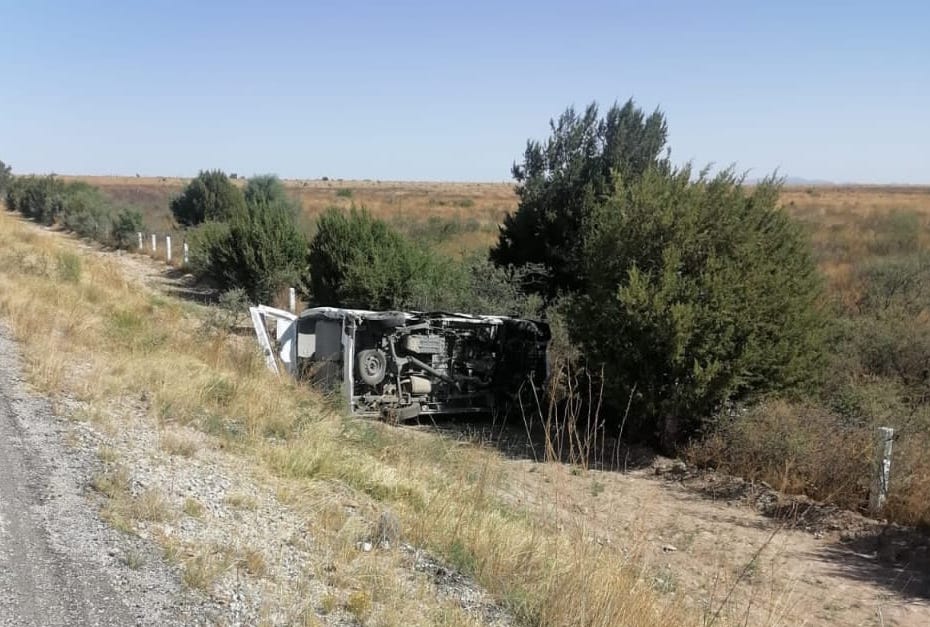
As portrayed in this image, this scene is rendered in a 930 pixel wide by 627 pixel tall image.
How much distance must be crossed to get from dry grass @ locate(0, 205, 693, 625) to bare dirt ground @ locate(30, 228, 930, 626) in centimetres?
52

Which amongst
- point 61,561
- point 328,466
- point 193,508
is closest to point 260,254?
point 328,466

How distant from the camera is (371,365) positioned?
Answer: 1120 centimetres

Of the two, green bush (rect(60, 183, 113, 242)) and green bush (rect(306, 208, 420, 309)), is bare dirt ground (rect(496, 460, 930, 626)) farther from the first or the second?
green bush (rect(60, 183, 113, 242))

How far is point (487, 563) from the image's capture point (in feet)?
15.2

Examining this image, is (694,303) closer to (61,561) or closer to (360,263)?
(61,561)

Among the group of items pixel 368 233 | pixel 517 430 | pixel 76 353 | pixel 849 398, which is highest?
pixel 368 233

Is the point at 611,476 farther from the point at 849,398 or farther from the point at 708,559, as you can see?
the point at 849,398

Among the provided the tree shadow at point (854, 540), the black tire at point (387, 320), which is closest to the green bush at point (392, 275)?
the black tire at point (387, 320)

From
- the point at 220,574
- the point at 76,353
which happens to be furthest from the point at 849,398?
the point at 76,353

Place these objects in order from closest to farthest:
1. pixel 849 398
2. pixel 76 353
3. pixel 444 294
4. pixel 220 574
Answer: pixel 220 574 → pixel 76 353 → pixel 849 398 → pixel 444 294

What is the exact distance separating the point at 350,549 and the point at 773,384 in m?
7.90

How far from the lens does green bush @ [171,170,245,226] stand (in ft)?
127

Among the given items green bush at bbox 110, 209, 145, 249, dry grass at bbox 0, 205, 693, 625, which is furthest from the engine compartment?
green bush at bbox 110, 209, 145, 249

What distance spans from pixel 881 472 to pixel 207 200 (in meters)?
36.9
